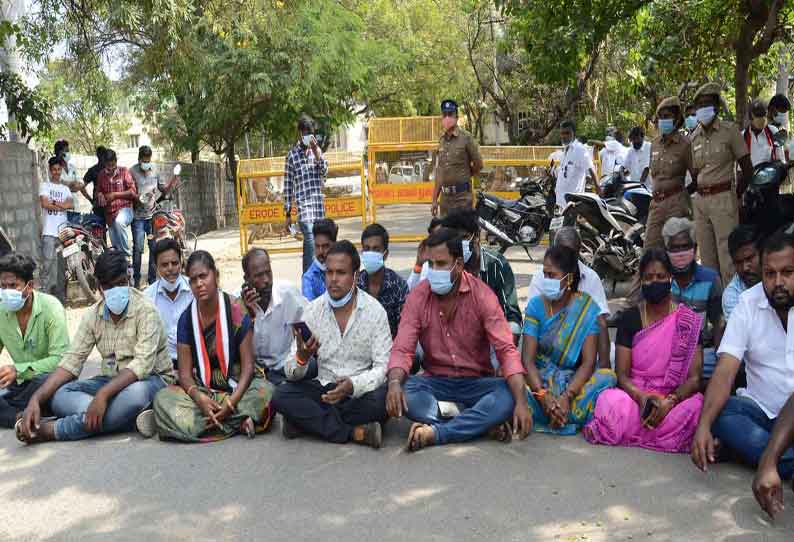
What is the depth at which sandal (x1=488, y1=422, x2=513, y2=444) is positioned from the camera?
5.07 m

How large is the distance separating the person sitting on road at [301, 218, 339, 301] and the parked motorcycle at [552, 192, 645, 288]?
4.09 m

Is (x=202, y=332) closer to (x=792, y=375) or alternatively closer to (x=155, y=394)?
(x=155, y=394)

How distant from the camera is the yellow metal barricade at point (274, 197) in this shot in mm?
14727

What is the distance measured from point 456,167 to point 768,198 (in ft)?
13.0

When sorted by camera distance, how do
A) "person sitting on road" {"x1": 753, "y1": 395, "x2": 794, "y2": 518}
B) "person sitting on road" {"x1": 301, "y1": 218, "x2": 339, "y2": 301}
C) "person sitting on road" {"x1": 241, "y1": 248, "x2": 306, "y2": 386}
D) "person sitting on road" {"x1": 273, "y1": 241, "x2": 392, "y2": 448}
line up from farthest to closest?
"person sitting on road" {"x1": 301, "y1": 218, "x2": 339, "y2": 301} < "person sitting on road" {"x1": 241, "y1": 248, "x2": 306, "y2": 386} < "person sitting on road" {"x1": 273, "y1": 241, "x2": 392, "y2": 448} < "person sitting on road" {"x1": 753, "y1": 395, "x2": 794, "y2": 518}

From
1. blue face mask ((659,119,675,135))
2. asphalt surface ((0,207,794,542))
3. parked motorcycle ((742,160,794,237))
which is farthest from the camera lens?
blue face mask ((659,119,675,135))

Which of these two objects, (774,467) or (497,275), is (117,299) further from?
(774,467)

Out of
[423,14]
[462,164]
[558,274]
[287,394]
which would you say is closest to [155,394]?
[287,394]

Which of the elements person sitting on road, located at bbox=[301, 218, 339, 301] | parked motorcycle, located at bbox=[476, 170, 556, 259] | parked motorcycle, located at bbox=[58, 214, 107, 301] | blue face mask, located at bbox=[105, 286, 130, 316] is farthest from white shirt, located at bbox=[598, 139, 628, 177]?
blue face mask, located at bbox=[105, 286, 130, 316]

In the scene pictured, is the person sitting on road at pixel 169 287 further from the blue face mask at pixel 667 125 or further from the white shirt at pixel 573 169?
the white shirt at pixel 573 169

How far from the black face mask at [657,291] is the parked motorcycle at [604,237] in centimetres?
481

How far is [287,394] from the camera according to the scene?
5.29 m

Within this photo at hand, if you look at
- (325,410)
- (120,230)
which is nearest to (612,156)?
(120,230)

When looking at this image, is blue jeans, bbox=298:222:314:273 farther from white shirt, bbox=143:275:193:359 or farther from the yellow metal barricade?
white shirt, bbox=143:275:193:359
